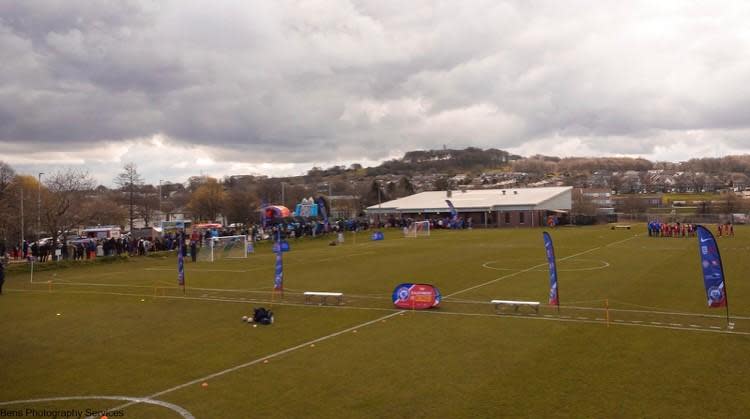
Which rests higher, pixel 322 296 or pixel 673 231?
pixel 673 231

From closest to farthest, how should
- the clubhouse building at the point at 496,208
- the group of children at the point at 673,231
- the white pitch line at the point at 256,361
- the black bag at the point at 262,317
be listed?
the white pitch line at the point at 256,361 < the black bag at the point at 262,317 < the group of children at the point at 673,231 < the clubhouse building at the point at 496,208

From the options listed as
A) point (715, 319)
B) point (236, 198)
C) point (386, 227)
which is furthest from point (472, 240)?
point (236, 198)

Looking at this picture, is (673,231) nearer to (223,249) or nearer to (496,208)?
(496,208)

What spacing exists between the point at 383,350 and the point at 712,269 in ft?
32.6

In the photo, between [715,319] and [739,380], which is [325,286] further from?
[739,380]

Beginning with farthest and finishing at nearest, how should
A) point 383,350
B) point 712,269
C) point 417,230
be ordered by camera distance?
point 417,230
point 712,269
point 383,350

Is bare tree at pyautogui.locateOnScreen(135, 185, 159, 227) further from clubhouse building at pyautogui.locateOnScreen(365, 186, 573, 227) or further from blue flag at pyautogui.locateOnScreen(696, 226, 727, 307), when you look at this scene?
blue flag at pyautogui.locateOnScreen(696, 226, 727, 307)

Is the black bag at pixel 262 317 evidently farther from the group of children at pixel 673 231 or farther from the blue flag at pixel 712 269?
the group of children at pixel 673 231

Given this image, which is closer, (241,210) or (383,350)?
(383,350)

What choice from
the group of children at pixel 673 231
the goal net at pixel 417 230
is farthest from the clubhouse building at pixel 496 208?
the group of children at pixel 673 231

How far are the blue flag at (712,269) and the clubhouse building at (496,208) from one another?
65362mm

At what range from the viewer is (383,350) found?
606 inches

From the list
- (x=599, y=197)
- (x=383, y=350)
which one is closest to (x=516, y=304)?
(x=383, y=350)

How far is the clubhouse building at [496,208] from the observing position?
3268 inches
